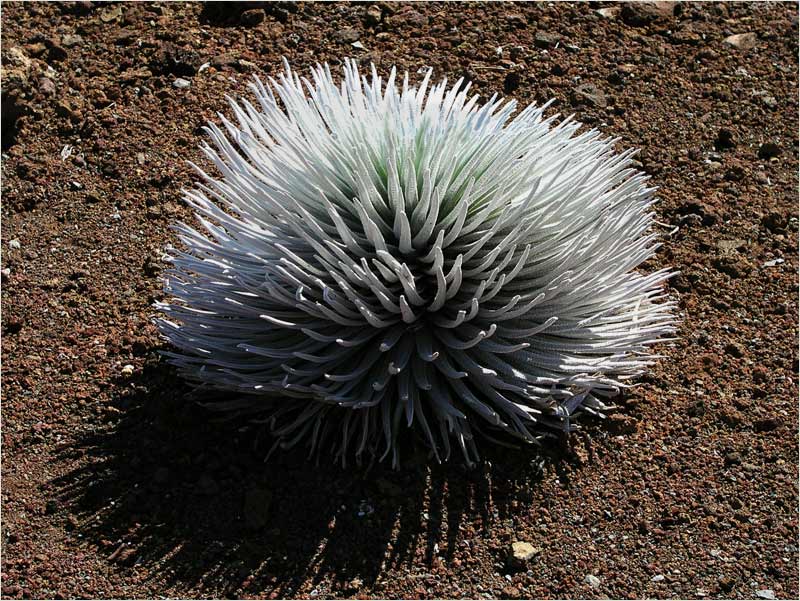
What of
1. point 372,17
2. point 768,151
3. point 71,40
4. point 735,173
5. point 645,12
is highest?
point 645,12

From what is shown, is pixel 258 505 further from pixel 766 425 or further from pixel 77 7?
pixel 77 7

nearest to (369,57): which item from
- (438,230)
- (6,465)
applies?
(438,230)

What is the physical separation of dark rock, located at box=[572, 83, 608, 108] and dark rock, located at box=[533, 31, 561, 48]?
0.31 m

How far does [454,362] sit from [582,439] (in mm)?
454

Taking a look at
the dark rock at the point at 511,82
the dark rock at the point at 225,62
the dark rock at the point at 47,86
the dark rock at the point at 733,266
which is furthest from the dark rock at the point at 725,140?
the dark rock at the point at 47,86

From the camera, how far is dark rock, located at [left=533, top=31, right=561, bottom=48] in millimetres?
4656

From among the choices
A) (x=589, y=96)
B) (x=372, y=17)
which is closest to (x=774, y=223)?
(x=589, y=96)

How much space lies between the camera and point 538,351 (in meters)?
2.94

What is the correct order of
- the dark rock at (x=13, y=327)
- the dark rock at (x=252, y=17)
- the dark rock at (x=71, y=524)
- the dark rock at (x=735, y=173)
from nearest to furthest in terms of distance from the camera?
1. the dark rock at (x=71, y=524)
2. the dark rock at (x=13, y=327)
3. the dark rock at (x=735, y=173)
4. the dark rock at (x=252, y=17)

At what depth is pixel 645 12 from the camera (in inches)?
191

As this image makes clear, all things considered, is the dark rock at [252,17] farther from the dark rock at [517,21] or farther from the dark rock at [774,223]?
the dark rock at [774,223]

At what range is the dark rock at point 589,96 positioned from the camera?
4359mm

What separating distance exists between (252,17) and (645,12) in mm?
1677

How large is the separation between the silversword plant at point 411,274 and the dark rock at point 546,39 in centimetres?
171
